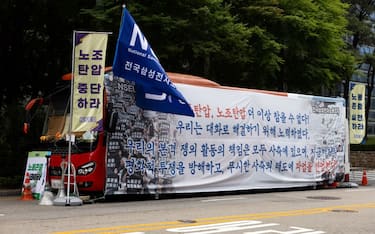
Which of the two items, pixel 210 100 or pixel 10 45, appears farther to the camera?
pixel 10 45

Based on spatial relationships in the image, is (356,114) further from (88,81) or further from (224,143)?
(88,81)

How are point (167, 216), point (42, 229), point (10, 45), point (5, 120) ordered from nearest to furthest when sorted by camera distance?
point (42, 229) → point (167, 216) → point (5, 120) → point (10, 45)

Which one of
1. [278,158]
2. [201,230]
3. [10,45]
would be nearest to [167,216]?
[201,230]

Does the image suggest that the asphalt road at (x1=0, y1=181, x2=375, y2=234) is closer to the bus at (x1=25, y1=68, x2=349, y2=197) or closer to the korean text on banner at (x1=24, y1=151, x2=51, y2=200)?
the korean text on banner at (x1=24, y1=151, x2=51, y2=200)

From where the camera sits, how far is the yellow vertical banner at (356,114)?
20.7m

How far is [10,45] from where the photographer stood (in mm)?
23281

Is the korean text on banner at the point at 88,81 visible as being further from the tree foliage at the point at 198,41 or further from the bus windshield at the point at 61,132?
the tree foliage at the point at 198,41

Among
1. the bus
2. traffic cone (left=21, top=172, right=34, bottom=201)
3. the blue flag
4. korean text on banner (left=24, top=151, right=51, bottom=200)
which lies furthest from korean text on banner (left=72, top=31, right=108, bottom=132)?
traffic cone (left=21, top=172, right=34, bottom=201)

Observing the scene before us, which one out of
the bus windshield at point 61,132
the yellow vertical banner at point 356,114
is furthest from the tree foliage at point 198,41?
the bus windshield at point 61,132

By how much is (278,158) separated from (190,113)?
4491mm

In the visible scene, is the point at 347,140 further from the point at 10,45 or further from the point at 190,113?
the point at 10,45

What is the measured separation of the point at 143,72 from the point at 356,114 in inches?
425

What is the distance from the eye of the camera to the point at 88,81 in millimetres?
13000

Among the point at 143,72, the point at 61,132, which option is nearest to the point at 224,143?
the point at 143,72
